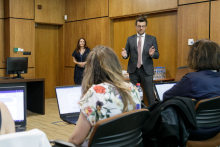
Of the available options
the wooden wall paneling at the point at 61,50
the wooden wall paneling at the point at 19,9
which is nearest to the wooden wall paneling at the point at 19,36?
the wooden wall paneling at the point at 19,9

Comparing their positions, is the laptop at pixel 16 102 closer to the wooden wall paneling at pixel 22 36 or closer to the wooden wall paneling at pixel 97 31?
the wooden wall paneling at pixel 97 31

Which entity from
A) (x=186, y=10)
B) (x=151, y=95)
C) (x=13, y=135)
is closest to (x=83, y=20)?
(x=186, y=10)

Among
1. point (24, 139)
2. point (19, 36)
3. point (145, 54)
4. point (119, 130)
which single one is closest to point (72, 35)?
point (19, 36)

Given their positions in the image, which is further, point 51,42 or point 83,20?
point 51,42

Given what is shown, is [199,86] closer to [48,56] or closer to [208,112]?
[208,112]

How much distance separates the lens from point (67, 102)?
7.12 feet

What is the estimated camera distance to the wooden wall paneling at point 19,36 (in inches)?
269

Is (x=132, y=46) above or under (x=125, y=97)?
above

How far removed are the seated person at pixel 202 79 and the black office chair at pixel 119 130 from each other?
817 mm

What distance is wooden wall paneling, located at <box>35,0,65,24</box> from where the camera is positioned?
7.38 meters

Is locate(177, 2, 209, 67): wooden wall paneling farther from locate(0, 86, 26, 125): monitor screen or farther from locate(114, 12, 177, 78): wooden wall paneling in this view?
locate(0, 86, 26, 125): monitor screen

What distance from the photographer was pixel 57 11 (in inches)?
307

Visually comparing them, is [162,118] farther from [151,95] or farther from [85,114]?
[151,95]

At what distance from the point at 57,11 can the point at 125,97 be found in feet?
22.2
